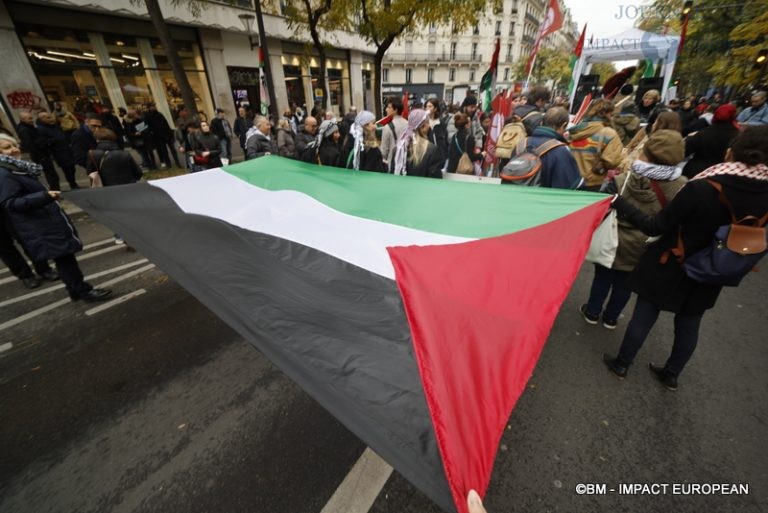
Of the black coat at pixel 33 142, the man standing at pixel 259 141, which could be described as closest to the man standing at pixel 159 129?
the black coat at pixel 33 142

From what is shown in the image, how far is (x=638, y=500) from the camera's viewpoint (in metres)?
1.98

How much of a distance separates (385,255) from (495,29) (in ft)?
228

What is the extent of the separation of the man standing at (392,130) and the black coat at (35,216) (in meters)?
4.24

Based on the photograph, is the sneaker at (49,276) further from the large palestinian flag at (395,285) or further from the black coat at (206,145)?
the black coat at (206,145)

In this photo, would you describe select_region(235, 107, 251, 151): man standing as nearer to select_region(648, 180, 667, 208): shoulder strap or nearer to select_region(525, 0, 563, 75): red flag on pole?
select_region(525, 0, 563, 75): red flag on pole

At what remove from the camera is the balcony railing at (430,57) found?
5100cm

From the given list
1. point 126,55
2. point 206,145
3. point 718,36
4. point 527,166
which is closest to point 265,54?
point 206,145

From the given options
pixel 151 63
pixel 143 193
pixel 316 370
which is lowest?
pixel 316 370

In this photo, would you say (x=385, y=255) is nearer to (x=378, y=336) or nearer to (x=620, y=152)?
(x=378, y=336)

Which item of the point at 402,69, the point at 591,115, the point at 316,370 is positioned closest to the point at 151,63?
the point at 591,115

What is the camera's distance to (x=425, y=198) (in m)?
3.33

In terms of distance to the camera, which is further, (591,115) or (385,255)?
(591,115)

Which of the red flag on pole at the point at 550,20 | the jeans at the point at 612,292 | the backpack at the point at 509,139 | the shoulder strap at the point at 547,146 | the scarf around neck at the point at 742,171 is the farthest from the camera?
the red flag on pole at the point at 550,20

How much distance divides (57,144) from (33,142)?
45 centimetres
